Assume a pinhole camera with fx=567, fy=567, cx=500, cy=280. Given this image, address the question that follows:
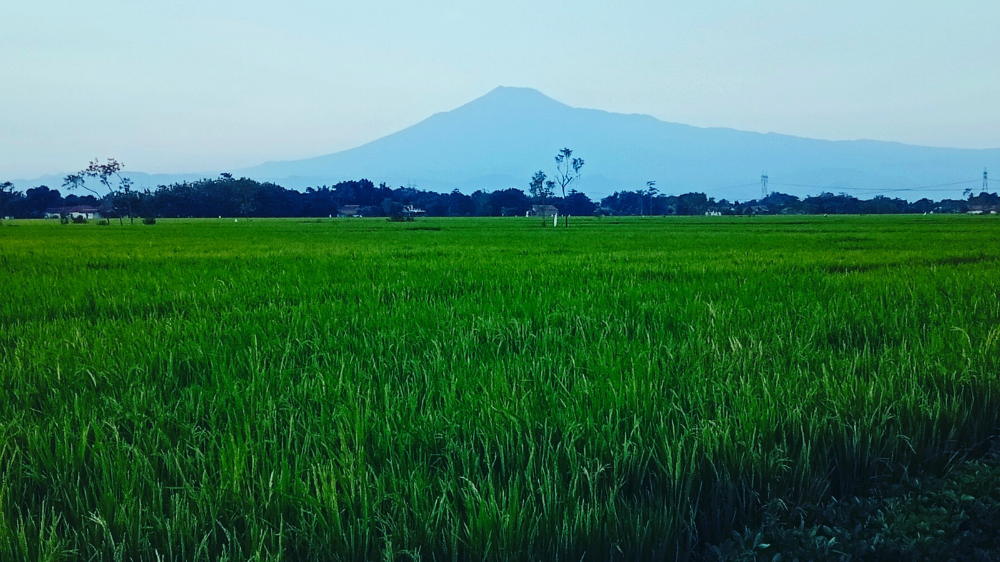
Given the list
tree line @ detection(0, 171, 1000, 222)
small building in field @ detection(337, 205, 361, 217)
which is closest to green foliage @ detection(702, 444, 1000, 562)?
tree line @ detection(0, 171, 1000, 222)

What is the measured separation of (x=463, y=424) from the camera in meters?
1.87

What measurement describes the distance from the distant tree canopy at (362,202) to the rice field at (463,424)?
278 feet

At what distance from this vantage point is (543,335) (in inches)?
135

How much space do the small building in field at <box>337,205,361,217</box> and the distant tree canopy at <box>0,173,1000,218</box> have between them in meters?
0.80

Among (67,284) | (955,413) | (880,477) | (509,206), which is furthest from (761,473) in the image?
(509,206)

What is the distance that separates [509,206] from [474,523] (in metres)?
110

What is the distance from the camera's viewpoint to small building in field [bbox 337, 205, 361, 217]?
110562 millimetres

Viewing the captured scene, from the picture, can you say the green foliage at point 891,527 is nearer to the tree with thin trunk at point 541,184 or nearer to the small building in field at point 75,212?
the tree with thin trunk at point 541,184

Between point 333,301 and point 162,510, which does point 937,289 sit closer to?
point 333,301

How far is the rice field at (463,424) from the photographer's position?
1327 mm

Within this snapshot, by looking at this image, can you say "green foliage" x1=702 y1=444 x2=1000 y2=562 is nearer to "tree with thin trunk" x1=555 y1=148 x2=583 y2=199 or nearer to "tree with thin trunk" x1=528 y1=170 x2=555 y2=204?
"tree with thin trunk" x1=555 y1=148 x2=583 y2=199

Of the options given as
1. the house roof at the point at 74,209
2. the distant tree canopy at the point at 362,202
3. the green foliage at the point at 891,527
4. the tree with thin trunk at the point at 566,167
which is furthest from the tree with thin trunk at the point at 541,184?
the green foliage at the point at 891,527

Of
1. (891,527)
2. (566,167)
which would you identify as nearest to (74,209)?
(566,167)

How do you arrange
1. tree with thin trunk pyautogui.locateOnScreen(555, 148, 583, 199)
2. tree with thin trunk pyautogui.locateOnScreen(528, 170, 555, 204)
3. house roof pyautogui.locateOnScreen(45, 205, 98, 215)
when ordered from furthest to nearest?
house roof pyautogui.locateOnScreen(45, 205, 98, 215), tree with thin trunk pyautogui.locateOnScreen(528, 170, 555, 204), tree with thin trunk pyautogui.locateOnScreen(555, 148, 583, 199)
